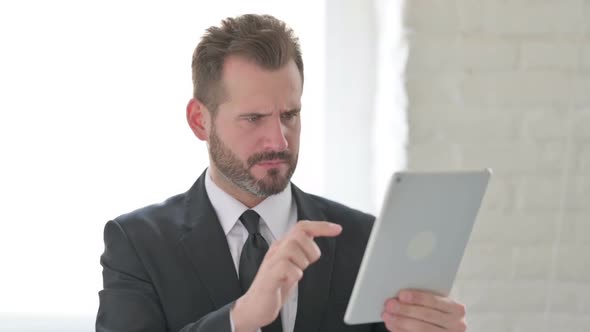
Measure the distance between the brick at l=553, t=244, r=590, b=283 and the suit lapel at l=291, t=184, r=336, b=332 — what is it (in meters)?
0.77

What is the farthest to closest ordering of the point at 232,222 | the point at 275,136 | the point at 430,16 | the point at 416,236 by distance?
the point at 430,16, the point at 232,222, the point at 275,136, the point at 416,236

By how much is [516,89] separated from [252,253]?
2.99 ft

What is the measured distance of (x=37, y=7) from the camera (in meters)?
2.50

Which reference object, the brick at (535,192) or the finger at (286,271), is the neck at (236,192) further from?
the brick at (535,192)

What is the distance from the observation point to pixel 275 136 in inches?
70.5

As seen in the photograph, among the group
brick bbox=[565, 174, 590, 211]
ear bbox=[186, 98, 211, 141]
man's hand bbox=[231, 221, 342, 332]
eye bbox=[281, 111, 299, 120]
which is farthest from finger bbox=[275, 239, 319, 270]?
brick bbox=[565, 174, 590, 211]

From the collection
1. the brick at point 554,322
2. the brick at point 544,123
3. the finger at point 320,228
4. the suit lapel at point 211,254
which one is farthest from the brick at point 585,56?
the finger at point 320,228

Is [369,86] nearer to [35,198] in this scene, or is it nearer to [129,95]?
[129,95]

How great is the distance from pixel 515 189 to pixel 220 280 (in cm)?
93

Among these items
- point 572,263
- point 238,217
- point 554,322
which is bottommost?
point 554,322

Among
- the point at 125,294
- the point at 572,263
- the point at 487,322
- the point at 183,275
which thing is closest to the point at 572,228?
the point at 572,263

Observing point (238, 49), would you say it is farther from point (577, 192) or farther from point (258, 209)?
point (577, 192)

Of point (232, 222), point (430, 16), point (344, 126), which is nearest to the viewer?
point (232, 222)

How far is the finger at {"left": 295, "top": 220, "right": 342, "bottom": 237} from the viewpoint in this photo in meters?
1.47
